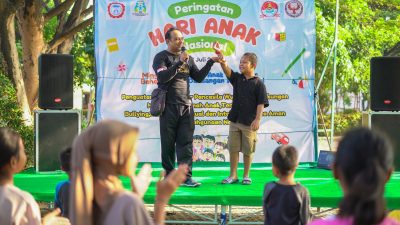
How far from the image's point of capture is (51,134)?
26.4ft

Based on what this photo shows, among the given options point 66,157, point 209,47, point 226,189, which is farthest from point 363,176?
point 209,47

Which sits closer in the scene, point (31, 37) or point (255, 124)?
point (255, 124)

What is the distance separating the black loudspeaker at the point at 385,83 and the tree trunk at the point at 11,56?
19.1 feet

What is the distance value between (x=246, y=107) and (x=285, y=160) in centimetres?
263

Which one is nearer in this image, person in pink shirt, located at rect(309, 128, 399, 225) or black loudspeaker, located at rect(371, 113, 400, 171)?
person in pink shirt, located at rect(309, 128, 399, 225)

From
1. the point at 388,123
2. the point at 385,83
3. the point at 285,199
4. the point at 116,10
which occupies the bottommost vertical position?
the point at 285,199

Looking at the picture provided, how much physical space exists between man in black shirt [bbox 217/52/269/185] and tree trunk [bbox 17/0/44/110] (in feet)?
20.8

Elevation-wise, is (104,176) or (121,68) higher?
(121,68)

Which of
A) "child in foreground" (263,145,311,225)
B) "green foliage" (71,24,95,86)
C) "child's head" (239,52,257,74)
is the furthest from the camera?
"green foliage" (71,24,95,86)

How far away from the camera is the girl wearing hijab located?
2023 millimetres

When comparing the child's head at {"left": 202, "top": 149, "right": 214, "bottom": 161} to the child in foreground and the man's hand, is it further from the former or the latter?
the child in foreground

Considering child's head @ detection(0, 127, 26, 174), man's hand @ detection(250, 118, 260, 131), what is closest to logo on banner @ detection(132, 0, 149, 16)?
man's hand @ detection(250, 118, 260, 131)

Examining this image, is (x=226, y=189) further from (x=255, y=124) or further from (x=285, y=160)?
(x=285, y=160)

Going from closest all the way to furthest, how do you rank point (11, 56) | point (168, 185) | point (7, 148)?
point (168, 185) → point (7, 148) → point (11, 56)
